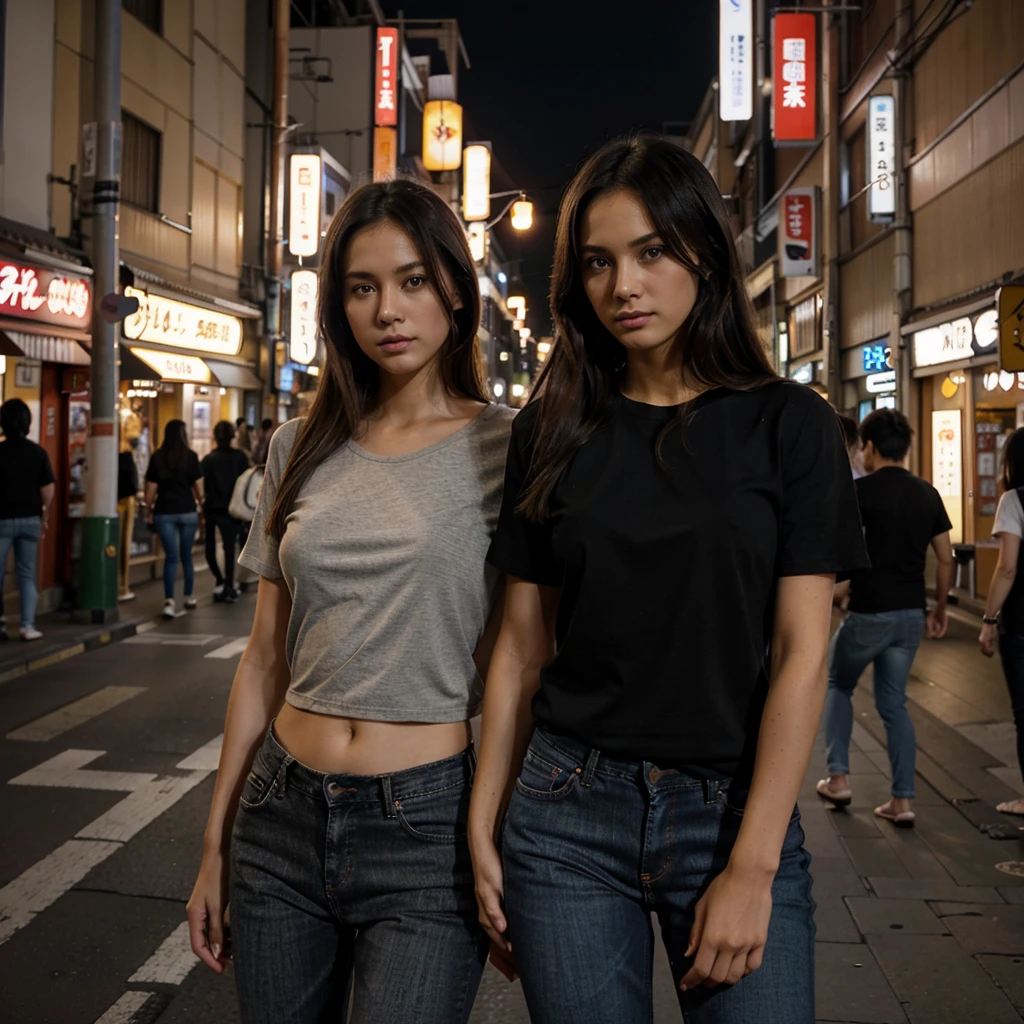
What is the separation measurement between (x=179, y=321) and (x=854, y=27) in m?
12.6

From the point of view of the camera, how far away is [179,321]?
17.4m

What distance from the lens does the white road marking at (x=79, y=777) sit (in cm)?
631

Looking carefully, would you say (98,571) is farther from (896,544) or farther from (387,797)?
(387,797)

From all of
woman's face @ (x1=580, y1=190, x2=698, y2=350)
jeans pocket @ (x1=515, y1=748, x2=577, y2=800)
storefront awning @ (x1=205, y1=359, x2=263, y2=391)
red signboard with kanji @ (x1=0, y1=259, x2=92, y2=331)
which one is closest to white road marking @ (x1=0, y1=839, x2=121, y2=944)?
jeans pocket @ (x1=515, y1=748, x2=577, y2=800)

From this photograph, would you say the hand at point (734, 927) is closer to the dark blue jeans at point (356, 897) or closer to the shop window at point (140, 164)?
the dark blue jeans at point (356, 897)

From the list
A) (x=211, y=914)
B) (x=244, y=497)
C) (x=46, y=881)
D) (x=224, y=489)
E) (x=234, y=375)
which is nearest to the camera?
(x=211, y=914)

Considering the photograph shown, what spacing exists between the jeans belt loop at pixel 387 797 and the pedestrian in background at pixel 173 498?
1121cm

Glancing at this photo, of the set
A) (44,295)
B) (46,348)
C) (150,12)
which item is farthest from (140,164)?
(46,348)

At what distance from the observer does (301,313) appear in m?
22.5

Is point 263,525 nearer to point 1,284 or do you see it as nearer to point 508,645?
point 508,645

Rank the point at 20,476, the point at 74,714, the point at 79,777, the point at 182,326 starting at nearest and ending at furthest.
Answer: the point at 79,777 → the point at 74,714 → the point at 20,476 → the point at 182,326

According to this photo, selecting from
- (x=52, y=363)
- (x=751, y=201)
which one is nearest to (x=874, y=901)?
(x=52, y=363)

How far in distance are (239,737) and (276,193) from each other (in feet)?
70.7

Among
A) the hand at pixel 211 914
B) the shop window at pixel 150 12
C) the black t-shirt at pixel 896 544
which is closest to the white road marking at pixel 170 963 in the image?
the hand at pixel 211 914
